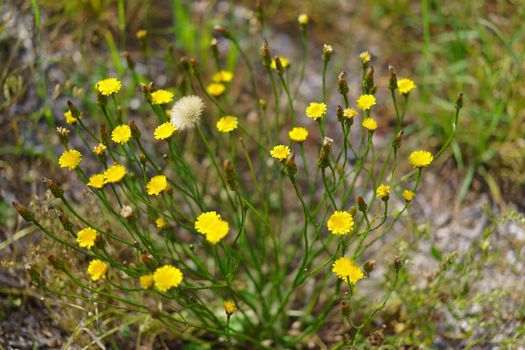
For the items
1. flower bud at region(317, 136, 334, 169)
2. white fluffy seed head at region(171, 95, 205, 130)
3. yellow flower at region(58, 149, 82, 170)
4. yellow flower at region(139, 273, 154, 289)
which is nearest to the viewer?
yellow flower at region(139, 273, 154, 289)

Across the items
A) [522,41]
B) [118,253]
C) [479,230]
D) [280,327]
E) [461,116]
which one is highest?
[522,41]

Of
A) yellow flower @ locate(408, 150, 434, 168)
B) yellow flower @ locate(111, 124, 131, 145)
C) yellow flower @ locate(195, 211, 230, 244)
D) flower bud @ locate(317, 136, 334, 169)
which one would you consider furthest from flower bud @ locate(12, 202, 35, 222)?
yellow flower @ locate(408, 150, 434, 168)

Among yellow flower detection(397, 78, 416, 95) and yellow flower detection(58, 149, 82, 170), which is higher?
yellow flower detection(397, 78, 416, 95)

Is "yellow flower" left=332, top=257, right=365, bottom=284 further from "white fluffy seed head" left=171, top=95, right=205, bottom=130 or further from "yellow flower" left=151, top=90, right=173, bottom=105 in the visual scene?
"yellow flower" left=151, top=90, right=173, bottom=105

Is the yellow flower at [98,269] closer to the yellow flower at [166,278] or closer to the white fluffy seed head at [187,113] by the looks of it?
the yellow flower at [166,278]

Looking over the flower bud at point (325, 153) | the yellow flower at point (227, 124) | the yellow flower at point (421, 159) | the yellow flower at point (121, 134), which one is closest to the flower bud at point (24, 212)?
the yellow flower at point (121, 134)

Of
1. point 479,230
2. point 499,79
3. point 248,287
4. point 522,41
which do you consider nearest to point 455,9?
point 522,41

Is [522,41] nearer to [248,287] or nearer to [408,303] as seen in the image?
[408,303]
